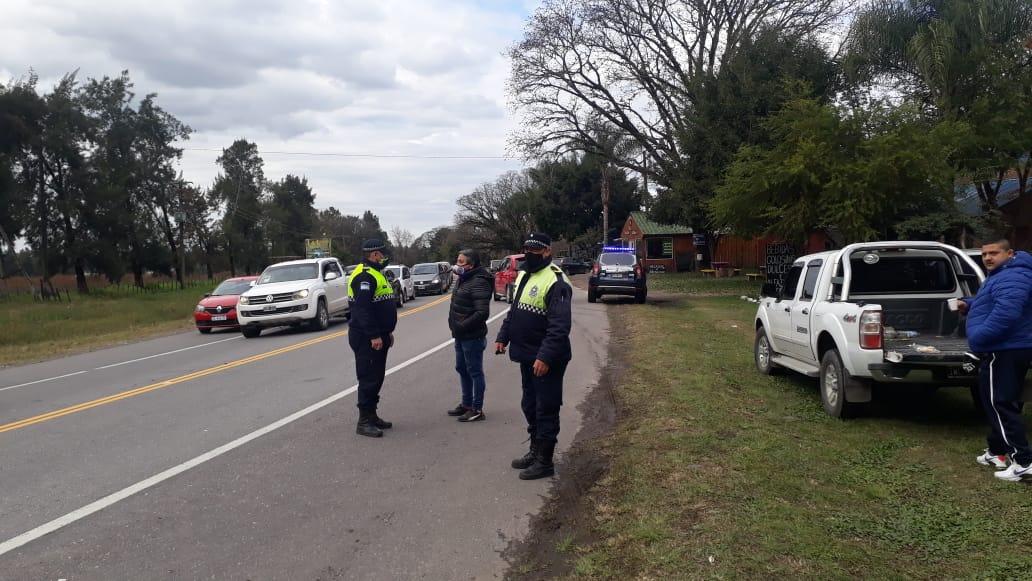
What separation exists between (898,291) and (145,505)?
24.8ft

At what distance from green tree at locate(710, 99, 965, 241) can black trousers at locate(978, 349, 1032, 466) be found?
14.3 m

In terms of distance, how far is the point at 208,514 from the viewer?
5117mm

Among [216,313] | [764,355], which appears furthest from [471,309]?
[216,313]

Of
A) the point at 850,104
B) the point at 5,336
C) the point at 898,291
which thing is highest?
the point at 850,104

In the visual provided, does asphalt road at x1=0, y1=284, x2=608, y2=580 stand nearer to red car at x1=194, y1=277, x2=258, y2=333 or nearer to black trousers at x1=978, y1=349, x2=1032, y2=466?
black trousers at x1=978, y1=349, x2=1032, y2=466

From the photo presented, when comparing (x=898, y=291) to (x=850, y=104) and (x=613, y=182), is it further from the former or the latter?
(x=613, y=182)

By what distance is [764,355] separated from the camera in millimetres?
9945

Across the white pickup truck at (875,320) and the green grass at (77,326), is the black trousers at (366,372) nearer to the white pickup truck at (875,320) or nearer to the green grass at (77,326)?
the white pickup truck at (875,320)

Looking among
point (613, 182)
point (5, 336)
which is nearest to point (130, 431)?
point (5, 336)

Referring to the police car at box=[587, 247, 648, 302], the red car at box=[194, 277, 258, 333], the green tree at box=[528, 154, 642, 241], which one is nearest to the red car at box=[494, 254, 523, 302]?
the police car at box=[587, 247, 648, 302]

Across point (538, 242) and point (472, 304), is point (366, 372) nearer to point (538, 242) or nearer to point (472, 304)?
point (472, 304)

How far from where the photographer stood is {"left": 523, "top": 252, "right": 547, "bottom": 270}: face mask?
571 centimetres

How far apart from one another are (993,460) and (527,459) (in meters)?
3.49

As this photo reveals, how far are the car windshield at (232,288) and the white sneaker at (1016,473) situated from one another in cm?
1932
